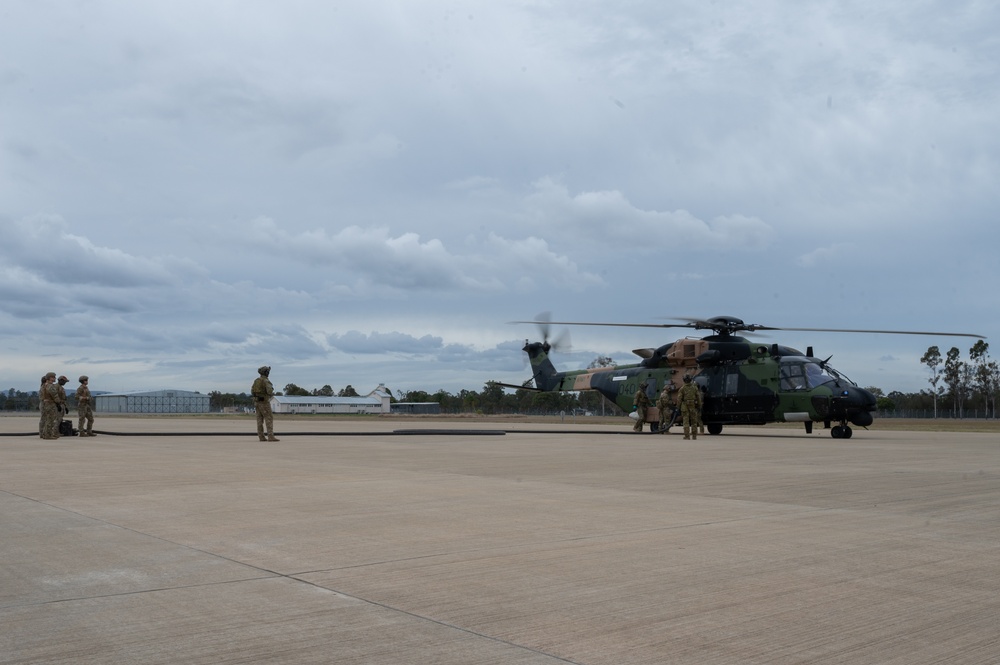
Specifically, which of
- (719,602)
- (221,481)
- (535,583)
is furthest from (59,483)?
(719,602)

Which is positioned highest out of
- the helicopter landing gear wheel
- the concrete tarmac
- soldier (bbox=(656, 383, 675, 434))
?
soldier (bbox=(656, 383, 675, 434))

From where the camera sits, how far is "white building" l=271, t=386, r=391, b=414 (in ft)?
483

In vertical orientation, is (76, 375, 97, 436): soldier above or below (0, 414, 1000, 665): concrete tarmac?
above

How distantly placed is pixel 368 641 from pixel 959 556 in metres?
3.97

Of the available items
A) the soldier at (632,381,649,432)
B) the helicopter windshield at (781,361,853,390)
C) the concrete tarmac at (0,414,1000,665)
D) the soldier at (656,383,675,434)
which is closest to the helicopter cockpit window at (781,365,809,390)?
the helicopter windshield at (781,361,853,390)

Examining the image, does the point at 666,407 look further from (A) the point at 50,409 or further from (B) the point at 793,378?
(A) the point at 50,409

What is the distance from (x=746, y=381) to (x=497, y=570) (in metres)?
21.5

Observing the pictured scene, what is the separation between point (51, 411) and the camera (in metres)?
20.4

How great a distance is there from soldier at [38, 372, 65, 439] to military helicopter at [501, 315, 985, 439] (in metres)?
13.7

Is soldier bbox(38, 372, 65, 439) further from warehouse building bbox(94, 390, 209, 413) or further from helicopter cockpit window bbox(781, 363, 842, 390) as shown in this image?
warehouse building bbox(94, 390, 209, 413)

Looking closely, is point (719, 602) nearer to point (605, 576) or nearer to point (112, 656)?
point (605, 576)

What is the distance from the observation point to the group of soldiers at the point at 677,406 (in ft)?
73.3

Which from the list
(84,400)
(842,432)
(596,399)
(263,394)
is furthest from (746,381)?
(596,399)

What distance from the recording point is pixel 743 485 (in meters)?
10.1
